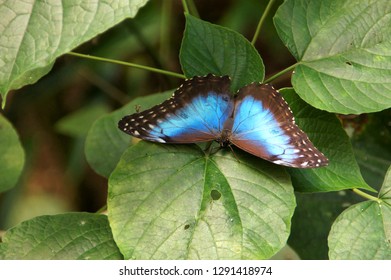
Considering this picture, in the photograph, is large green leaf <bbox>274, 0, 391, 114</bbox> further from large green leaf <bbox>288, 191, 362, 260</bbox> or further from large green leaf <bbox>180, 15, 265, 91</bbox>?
large green leaf <bbox>288, 191, 362, 260</bbox>

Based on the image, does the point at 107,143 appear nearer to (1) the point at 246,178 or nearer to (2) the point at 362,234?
(1) the point at 246,178

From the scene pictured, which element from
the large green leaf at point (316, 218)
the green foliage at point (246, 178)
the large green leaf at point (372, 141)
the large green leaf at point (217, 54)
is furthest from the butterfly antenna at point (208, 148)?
the large green leaf at point (372, 141)

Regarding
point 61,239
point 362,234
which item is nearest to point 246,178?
point 362,234

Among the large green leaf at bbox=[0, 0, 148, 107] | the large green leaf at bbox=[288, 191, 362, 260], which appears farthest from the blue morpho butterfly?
the large green leaf at bbox=[288, 191, 362, 260]

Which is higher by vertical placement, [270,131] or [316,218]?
[270,131]

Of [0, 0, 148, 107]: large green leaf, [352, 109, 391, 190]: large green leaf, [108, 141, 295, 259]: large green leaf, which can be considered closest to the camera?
[0, 0, 148, 107]: large green leaf

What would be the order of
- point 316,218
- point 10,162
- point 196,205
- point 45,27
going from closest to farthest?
point 45,27 → point 196,205 → point 10,162 → point 316,218

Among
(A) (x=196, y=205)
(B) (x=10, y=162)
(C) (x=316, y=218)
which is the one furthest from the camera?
(C) (x=316, y=218)
